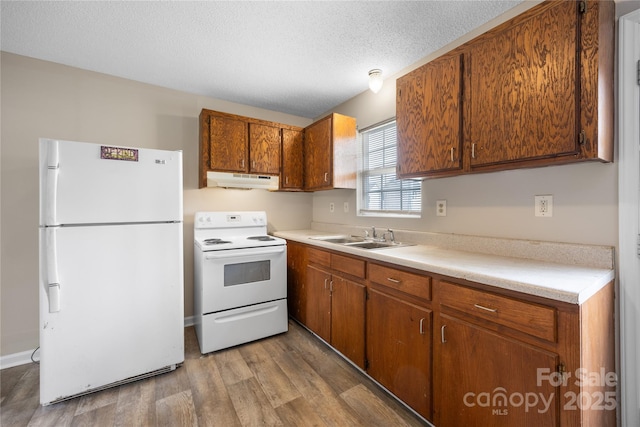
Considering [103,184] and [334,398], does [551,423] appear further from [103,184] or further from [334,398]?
[103,184]

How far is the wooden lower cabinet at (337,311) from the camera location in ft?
6.43

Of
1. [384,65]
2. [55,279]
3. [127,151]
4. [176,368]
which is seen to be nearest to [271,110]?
[384,65]

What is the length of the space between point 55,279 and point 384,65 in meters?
2.81

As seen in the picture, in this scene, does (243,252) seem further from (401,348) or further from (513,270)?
(513,270)

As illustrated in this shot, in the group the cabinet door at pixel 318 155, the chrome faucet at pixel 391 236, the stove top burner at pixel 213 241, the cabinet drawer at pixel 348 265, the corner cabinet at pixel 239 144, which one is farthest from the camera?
the cabinet door at pixel 318 155

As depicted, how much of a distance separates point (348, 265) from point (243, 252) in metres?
0.98

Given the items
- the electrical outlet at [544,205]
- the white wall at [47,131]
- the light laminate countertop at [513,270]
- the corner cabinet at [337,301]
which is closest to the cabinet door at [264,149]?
the white wall at [47,131]

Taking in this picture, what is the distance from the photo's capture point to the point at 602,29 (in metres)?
1.21

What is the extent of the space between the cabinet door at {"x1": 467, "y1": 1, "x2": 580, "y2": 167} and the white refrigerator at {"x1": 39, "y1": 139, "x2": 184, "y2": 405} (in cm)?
206

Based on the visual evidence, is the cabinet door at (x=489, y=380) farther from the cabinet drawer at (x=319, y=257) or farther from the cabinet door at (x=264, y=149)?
the cabinet door at (x=264, y=149)

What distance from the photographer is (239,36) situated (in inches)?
75.9

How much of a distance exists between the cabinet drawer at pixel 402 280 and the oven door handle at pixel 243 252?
1.09m

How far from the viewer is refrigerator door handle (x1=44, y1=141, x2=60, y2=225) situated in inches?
65.2

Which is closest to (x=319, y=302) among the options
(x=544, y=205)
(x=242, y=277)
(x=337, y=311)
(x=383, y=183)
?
(x=337, y=311)
